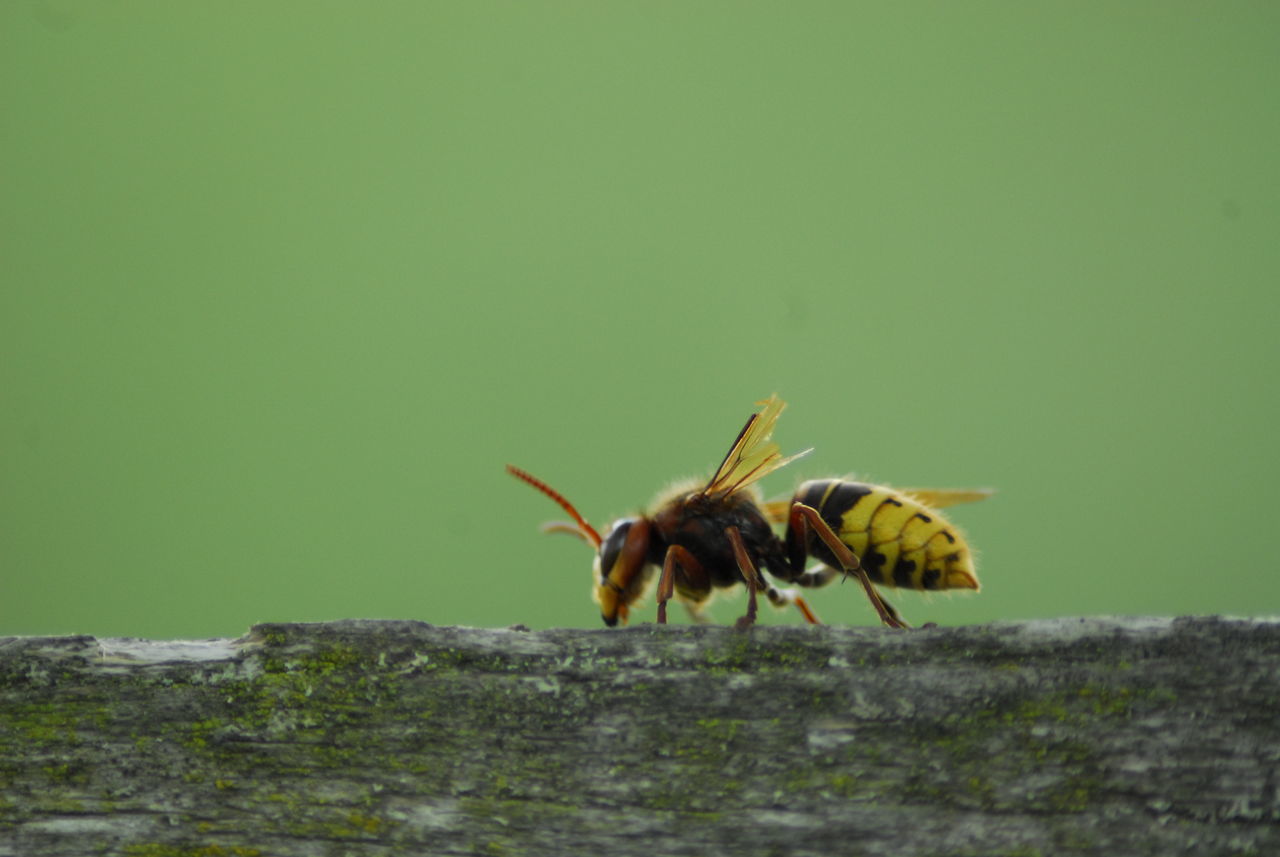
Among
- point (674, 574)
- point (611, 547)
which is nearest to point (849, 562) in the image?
point (674, 574)

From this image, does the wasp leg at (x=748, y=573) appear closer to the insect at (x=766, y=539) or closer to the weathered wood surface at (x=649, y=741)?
the insect at (x=766, y=539)

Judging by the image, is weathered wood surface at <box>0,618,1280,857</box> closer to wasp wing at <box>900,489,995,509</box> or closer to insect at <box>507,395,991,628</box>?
insect at <box>507,395,991,628</box>

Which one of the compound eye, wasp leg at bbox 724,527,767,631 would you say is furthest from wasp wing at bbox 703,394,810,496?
the compound eye

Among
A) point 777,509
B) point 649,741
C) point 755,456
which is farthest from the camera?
point 777,509

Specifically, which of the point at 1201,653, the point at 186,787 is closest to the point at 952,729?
the point at 1201,653

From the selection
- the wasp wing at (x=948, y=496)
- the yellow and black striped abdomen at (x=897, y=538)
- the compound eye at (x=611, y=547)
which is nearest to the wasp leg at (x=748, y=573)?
the yellow and black striped abdomen at (x=897, y=538)

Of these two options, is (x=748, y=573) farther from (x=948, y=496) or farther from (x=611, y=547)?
(x=948, y=496)
